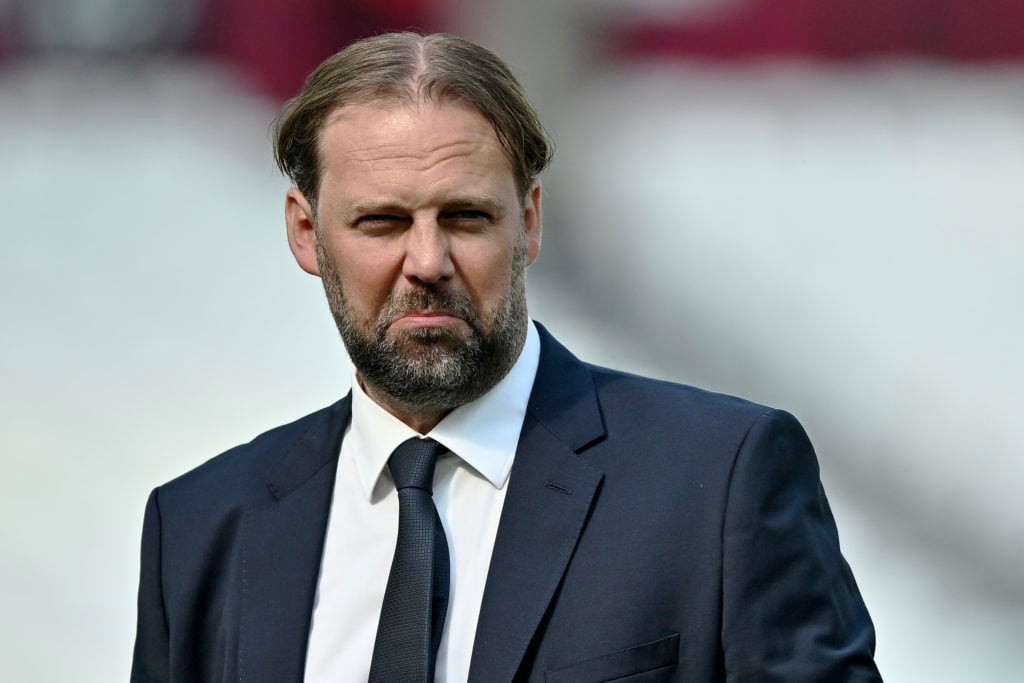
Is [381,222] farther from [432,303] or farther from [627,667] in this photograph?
Result: [627,667]

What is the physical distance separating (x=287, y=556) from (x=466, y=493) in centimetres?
21

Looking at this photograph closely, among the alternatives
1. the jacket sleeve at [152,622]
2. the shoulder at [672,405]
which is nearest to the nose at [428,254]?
the shoulder at [672,405]

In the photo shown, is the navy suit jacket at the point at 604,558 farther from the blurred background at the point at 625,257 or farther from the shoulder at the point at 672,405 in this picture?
the blurred background at the point at 625,257

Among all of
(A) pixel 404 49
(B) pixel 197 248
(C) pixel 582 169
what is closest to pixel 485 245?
(A) pixel 404 49

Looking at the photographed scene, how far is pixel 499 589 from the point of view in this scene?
1.37 m

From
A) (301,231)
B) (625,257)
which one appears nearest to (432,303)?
(301,231)

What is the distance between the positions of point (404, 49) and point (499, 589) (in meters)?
0.60

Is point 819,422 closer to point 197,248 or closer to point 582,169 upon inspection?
point 582,169

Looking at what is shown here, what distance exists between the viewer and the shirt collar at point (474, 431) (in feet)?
4.86

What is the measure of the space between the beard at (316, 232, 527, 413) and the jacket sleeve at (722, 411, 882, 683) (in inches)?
10.9

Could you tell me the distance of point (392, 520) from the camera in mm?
1490

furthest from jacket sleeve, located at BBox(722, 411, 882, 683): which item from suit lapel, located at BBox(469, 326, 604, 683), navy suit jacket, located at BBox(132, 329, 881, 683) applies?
suit lapel, located at BBox(469, 326, 604, 683)

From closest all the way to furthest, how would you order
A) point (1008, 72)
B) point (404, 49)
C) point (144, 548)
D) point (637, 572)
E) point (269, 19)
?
1. point (637, 572)
2. point (404, 49)
3. point (144, 548)
4. point (1008, 72)
5. point (269, 19)

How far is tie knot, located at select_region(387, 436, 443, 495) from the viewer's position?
147 cm
